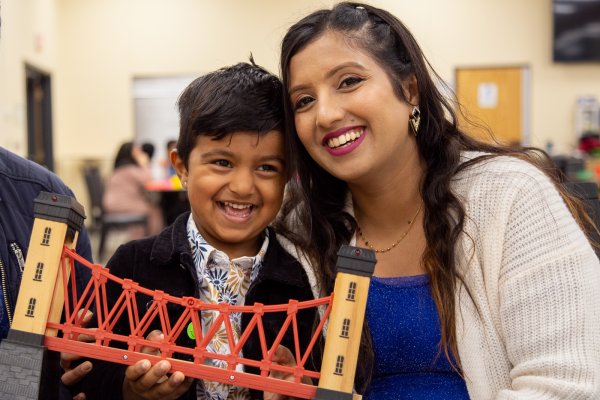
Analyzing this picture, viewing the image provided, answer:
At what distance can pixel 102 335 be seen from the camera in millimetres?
1250

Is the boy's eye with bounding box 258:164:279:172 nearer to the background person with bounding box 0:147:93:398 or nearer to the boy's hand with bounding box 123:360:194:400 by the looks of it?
the background person with bounding box 0:147:93:398

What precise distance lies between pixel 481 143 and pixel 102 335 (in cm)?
107

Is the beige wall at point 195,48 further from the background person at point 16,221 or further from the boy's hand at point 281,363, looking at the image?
the boy's hand at point 281,363

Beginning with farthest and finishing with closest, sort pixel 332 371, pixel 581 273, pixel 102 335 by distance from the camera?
pixel 581 273, pixel 102 335, pixel 332 371

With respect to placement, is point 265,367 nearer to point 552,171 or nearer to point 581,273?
point 581,273

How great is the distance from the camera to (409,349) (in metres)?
1.68

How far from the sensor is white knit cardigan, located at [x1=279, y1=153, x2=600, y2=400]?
1493 millimetres

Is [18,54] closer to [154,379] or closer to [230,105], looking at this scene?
[230,105]

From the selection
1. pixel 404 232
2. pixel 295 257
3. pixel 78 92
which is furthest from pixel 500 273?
pixel 78 92

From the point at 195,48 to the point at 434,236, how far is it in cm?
1012

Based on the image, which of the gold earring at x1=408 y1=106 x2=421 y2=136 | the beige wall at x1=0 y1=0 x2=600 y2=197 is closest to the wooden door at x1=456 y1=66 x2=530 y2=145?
the beige wall at x1=0 y1=0 x2=600 y2=197

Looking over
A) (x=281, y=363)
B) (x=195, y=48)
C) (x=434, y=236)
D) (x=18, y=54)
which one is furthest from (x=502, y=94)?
(x=281, y=363)

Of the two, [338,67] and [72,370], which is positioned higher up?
[338,67]

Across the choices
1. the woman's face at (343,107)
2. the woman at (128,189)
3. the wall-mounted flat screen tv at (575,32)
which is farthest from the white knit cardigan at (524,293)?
the wall-mounted flat screen tv at (575,32)
